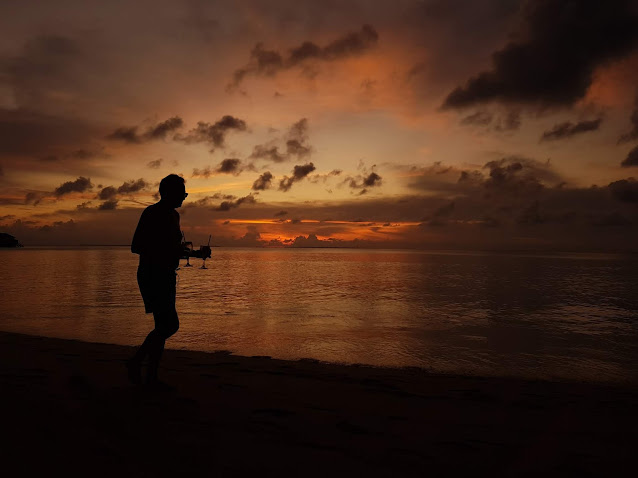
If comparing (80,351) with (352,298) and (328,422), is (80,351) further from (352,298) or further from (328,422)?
(352,298)

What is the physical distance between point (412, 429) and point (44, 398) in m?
4.33

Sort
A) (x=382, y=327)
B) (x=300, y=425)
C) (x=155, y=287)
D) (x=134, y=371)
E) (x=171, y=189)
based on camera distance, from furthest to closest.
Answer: (x=382, y=327)
(x=171, y=189)
(x=134, y=371)
(x=155, y=287)
(x=300, y=425)

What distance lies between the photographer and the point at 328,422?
4535 millimetres

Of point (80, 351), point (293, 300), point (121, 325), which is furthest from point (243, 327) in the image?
point (293, 300)

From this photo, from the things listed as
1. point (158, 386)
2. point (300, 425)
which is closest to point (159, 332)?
point (158, 386)

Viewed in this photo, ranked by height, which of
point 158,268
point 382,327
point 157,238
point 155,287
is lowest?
point 382,327

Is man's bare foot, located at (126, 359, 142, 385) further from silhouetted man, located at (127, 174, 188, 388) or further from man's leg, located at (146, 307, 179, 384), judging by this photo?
man's leg, located at (146, 307, 179, 384)

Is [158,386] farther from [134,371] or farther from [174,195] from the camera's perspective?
[174,195]

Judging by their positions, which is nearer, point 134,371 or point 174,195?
point 134,371

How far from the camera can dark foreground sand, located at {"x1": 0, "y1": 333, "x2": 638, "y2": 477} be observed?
→ 11.3 ft

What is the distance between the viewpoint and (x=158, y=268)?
5.25 m

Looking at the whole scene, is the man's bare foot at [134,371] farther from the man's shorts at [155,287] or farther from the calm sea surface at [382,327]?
the calm sea surface at [382,327]

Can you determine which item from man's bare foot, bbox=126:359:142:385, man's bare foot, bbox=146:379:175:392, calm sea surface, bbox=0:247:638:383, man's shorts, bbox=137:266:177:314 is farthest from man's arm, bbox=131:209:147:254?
calm sea surface, bbox=0:247:638:383

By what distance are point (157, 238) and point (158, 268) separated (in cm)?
39
